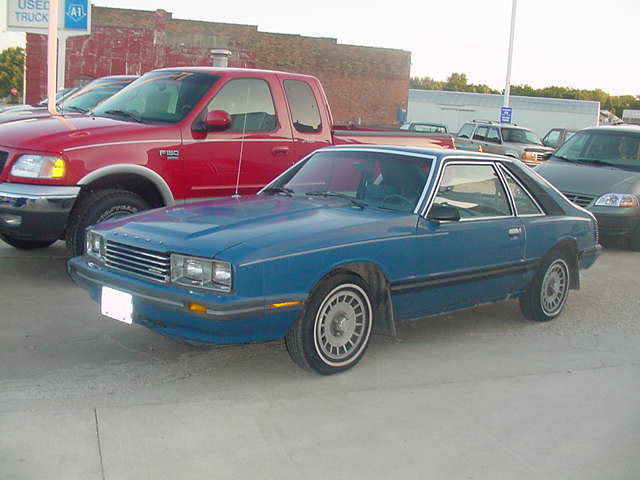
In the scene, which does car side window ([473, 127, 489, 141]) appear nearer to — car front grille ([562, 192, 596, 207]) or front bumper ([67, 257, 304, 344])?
Answer: car front grille ([562, 192, 596, 207])

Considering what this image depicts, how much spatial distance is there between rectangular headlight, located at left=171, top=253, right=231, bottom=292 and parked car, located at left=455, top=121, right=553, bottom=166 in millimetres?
17366

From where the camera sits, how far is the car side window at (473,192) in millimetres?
5941

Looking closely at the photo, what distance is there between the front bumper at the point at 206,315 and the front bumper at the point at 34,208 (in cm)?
215

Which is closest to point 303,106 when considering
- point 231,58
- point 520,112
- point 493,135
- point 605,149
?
point 605,149

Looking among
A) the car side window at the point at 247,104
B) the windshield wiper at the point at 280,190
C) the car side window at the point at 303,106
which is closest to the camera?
the windshield wiper at the point at 280,190

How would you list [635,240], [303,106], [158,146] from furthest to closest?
[635,240] → [303,106] → [158,146]

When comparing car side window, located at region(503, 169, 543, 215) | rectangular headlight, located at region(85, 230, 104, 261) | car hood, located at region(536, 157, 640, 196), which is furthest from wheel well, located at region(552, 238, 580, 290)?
car hood, located at region(536, 157, 640, 196)

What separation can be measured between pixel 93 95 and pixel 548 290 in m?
7.92

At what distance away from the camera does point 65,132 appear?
7074mm

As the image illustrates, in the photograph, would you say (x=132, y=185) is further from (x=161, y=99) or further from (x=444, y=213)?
(x=444, y=213)

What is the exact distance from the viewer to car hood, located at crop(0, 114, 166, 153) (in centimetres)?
691

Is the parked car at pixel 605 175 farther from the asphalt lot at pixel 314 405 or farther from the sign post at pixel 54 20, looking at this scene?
the sign post at pixel 54 20

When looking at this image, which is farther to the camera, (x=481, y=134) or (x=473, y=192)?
(x=481, y=134)

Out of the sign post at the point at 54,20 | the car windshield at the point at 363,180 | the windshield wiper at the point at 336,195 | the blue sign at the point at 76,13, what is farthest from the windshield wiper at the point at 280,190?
the blue sign at the point at 76,13
